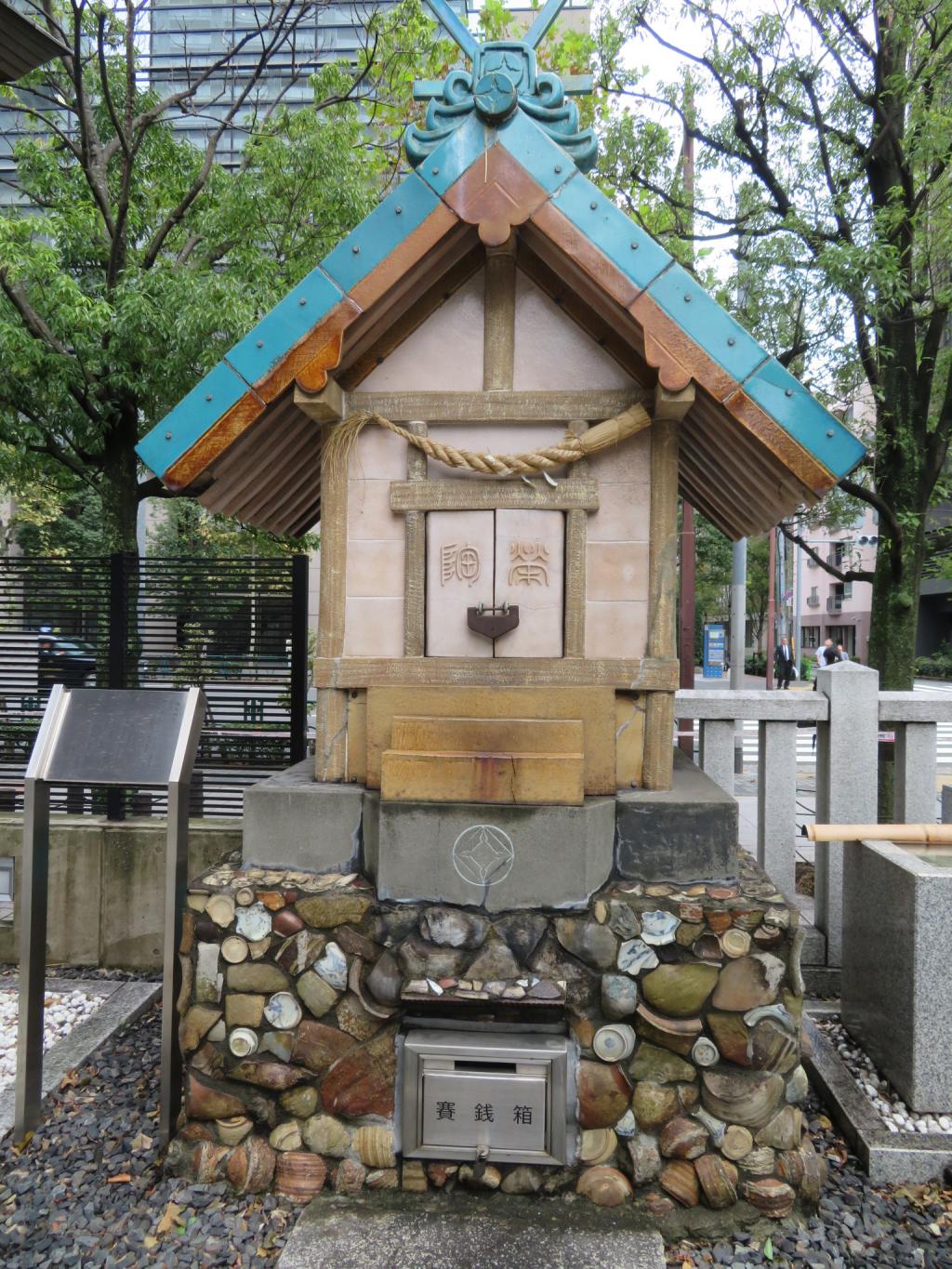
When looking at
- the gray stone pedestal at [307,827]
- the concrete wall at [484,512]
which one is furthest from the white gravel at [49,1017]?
the concrete wall at [484,512]

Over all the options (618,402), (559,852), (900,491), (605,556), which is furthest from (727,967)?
(900,491)

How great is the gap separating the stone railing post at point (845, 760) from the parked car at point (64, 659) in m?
5.27

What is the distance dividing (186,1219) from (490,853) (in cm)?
180

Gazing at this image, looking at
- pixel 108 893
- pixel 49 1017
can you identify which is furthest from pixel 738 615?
pixel 49 1017

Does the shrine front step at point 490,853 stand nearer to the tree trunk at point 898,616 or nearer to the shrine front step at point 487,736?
the shrine front step at point 487,736

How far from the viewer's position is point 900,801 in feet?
16.6

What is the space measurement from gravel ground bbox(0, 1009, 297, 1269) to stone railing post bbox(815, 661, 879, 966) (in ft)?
11.5

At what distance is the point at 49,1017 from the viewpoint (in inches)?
195

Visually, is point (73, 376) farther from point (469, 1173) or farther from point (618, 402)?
point (469, 1173)

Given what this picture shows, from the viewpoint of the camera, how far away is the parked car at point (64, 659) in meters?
6.24

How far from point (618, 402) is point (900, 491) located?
4.79m

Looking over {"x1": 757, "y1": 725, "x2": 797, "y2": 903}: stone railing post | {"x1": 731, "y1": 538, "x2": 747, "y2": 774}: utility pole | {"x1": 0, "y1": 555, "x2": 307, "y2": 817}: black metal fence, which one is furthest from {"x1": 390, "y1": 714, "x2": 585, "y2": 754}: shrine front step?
{"x1": 731, "y1": 538, "x2": 747, "y2": 774}: utility pole

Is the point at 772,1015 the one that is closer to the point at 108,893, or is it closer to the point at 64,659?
the point at 108,893

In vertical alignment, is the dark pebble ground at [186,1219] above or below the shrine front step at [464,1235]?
below
